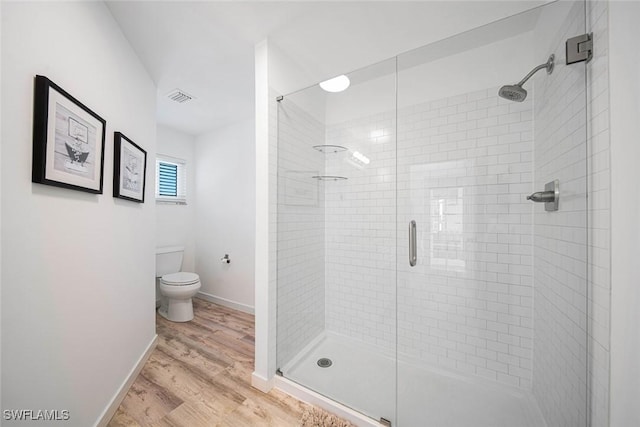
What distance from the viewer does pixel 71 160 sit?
109cm

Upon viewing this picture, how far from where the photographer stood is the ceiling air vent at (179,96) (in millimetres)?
2329

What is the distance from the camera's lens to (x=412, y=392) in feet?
4.88

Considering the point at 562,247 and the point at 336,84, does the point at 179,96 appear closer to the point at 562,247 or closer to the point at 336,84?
the point at 336,84

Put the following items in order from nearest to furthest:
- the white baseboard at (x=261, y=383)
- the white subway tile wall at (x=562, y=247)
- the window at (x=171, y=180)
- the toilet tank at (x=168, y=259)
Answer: the white subway tile wall at (x=562, y=247)
the white baseboard at (x=261, y=383)
the toilet tank at (x=168, y=259)
the window at (x=171, y=180)

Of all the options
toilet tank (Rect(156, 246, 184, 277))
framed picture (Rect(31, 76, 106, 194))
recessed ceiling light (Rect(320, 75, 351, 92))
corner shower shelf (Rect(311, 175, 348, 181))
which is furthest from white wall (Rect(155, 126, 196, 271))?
recessed ceiling light (Rect(320, 75, 351, 92))

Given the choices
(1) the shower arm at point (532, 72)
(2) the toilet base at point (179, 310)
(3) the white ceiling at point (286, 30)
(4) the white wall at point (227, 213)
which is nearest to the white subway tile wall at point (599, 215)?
(1) the shower arm at point (532, 72)

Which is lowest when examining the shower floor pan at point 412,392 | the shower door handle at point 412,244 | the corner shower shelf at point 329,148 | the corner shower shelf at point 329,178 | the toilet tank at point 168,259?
the shower floor pan at point 412,392

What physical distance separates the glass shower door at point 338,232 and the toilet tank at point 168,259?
1.97 m

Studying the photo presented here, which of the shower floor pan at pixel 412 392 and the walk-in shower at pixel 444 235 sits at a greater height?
the walk-in shower at pixel 444 235

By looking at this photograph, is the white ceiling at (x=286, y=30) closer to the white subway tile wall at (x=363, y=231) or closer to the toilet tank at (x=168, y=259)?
the white subway tile wall at (x=363, y=231)

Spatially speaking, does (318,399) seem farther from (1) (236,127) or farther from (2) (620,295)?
(1) (236,127)

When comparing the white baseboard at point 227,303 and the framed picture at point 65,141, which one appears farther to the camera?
the white baseboard at point 227,303

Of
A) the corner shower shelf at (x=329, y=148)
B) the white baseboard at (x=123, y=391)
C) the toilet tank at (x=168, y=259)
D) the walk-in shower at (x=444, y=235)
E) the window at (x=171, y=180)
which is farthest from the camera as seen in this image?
the window at (x=171, y=180)

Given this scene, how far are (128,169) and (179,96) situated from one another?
3.87 ft
